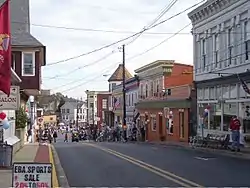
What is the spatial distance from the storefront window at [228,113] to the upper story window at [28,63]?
13.4 m

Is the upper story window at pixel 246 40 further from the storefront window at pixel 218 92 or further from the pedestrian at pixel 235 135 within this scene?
the pedestrian at pixel 235 135

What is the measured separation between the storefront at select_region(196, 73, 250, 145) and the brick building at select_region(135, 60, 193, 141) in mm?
3557

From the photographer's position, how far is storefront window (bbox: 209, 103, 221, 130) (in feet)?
127

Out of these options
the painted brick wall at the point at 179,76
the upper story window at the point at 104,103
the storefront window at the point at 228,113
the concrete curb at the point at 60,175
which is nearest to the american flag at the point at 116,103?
the upper story window at the point at 104,103

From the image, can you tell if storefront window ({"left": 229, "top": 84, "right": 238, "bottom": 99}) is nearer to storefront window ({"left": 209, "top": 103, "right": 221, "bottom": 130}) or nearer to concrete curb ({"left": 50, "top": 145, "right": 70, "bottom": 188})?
storefront window ({"left": 209, "top": 103, "right": 221, "bottom": 130})

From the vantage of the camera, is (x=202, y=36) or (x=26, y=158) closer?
(x=26, y=158)

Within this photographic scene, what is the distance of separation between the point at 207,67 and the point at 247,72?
8.62 meters

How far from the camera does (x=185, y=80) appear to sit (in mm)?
57969

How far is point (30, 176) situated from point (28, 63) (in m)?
31.0

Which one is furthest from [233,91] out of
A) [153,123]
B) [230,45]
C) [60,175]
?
[153,123]

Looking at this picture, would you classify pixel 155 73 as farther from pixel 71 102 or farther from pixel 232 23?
pixel 71 102

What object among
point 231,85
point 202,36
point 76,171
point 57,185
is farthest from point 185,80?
point 57,185

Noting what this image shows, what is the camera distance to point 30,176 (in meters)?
9.55

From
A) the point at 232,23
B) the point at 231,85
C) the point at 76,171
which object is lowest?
the point at 76,171
